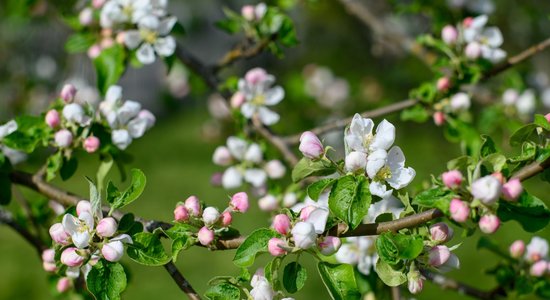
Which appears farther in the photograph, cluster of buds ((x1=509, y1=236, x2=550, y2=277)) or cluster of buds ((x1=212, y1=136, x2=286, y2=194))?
cluster of buds ((x1=212, y1=136, x2=286, y2=194))

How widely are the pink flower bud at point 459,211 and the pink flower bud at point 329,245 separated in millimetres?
180

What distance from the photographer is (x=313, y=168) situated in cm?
108

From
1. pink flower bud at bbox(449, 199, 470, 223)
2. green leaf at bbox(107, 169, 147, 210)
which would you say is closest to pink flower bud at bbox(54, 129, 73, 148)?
green leaf at bbox(107, 169, 147, 210)

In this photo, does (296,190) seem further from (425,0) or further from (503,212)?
(425,0)

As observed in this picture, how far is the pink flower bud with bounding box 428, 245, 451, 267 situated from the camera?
104 cm

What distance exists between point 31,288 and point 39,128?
7.44 feet

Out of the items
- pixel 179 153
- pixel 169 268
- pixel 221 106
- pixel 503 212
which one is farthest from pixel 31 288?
pixel 503 212

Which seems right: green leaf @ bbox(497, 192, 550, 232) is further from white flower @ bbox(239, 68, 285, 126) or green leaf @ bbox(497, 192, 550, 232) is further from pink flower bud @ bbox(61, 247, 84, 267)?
white flower @ bbox(239, 68, 285, 126)

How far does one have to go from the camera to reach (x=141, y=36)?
1571 mm

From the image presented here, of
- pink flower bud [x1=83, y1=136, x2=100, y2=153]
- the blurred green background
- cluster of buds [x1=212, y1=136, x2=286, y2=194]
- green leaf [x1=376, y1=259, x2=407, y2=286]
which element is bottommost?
the blurred green background

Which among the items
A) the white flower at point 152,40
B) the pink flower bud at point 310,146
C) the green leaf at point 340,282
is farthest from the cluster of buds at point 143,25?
the green leaf at point 340,282

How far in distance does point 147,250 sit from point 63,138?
364 millimetres

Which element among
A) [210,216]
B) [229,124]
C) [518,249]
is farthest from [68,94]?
[229,124]

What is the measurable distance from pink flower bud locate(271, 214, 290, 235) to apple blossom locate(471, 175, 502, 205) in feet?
0.88
